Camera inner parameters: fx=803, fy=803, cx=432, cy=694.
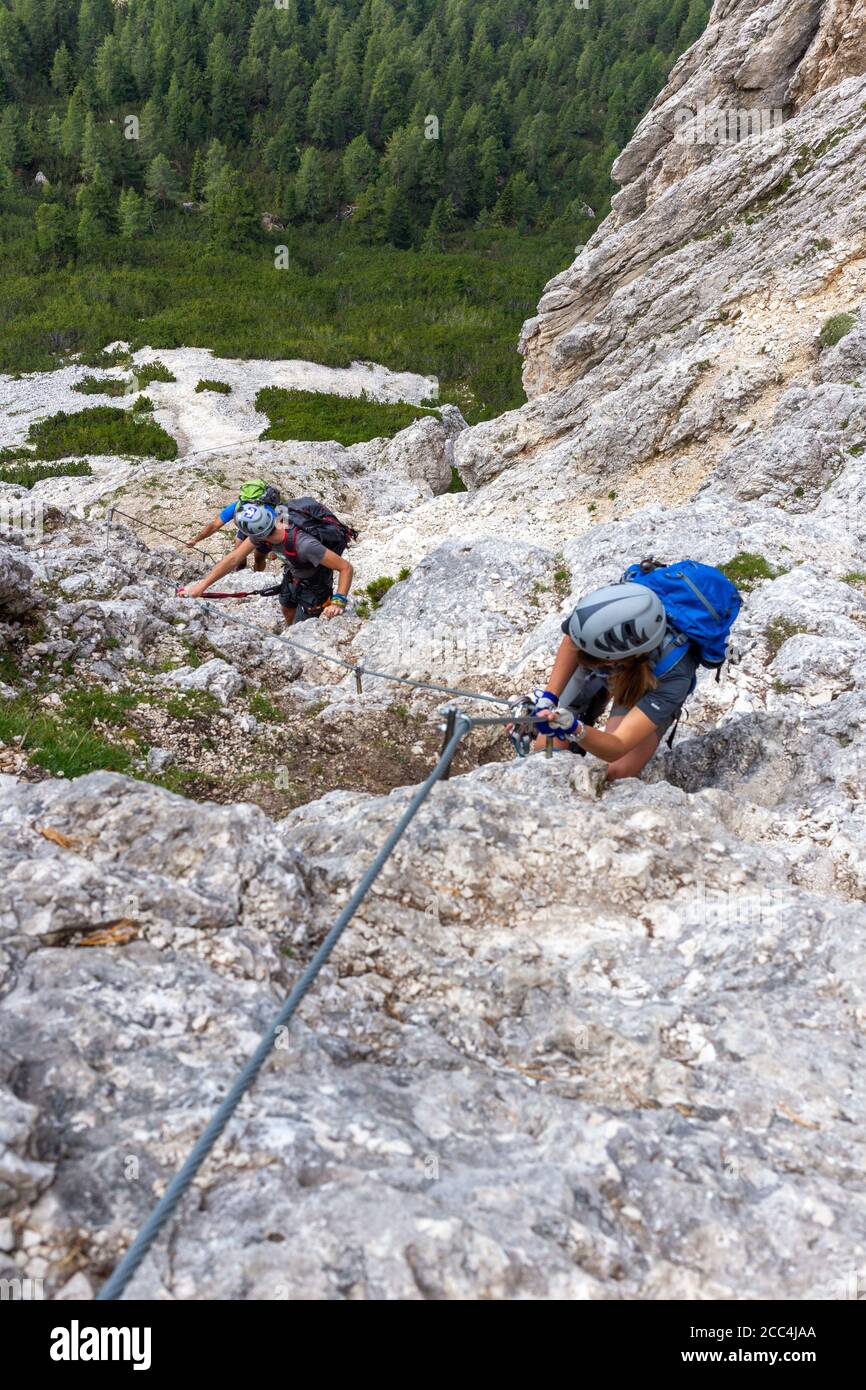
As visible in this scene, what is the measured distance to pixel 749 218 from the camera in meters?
18.2

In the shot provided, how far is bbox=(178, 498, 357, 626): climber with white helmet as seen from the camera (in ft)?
34.0

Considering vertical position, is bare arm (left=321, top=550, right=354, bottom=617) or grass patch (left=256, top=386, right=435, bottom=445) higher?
bare arm (left=321, top=550, right=354, bottom=617)

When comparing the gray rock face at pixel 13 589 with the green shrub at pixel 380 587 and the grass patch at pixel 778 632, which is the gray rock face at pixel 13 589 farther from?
the grass patch at pixel 778 632

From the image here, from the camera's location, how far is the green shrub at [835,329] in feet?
47.2

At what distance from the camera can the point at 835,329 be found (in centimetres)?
1459

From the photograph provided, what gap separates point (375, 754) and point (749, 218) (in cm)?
1683

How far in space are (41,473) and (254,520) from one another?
18925 mm

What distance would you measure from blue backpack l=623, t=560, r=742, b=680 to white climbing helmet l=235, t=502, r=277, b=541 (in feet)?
19.2

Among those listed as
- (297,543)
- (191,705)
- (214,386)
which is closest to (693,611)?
(191,705)

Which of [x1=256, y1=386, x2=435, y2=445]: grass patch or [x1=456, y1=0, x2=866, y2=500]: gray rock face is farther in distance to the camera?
[x1=256, y1=386, x2=435, y2=445]: grass patch

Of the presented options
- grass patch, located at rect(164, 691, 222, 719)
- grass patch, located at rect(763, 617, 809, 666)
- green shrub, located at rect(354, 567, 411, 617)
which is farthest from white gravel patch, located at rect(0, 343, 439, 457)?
grass patch, located at rect(763, 617, 809, 666)

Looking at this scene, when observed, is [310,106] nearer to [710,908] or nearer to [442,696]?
[442,696]

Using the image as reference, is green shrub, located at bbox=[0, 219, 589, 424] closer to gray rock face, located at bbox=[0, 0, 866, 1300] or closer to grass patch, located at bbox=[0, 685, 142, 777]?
grass patch, located at bbox=[0, 685, 142, 777]

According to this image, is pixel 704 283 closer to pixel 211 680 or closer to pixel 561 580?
pixel 561 580
